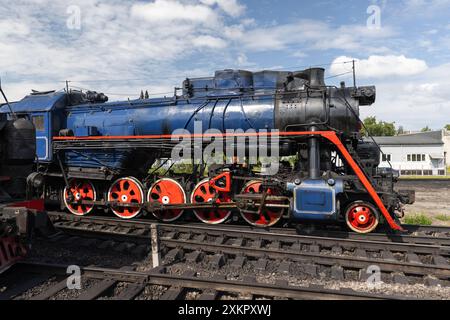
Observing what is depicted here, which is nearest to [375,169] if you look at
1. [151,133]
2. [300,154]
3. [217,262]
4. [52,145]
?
[300,154]

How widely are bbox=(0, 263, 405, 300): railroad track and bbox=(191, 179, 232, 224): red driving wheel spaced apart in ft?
11.5

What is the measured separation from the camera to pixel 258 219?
342 inches

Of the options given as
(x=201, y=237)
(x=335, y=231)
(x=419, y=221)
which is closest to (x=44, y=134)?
(x=201, y=237)

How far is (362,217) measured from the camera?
7.76 meters

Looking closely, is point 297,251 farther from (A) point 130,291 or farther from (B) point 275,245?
(A) point 130,291

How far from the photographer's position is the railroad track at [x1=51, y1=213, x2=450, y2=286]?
577 centimetres

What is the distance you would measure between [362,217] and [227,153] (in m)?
3.40

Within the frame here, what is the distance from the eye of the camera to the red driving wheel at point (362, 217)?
7691 millimetres

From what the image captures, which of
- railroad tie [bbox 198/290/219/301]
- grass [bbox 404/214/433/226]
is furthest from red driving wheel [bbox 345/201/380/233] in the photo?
railroad tie [bbox 198/290/219/301]

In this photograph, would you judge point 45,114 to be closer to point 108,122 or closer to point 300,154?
point 108,122

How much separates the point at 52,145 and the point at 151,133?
3.02 m

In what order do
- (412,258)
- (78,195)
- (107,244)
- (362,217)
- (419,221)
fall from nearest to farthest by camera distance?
(412,258), (107,244), (362,217), (419,221), (78,195)

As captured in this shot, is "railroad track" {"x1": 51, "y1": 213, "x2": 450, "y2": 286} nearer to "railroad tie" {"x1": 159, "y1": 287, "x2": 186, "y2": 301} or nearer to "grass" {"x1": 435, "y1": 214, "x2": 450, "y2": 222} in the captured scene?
"railroad tie" {"x1": 159, "y1": 287, "x2": 186, "y2": 301}

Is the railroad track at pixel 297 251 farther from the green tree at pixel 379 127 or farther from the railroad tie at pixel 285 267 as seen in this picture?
the green tree at pixel 379 127
